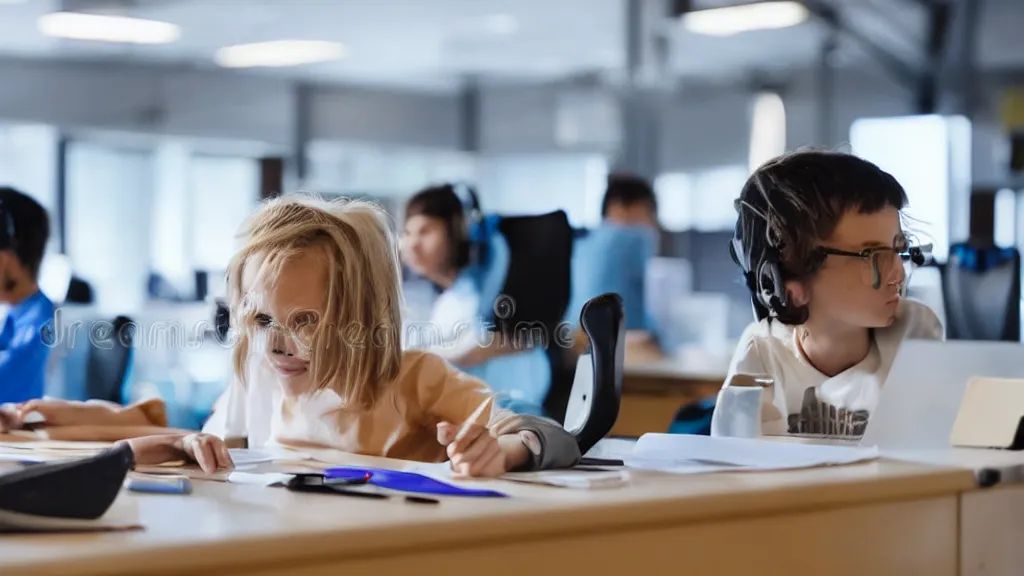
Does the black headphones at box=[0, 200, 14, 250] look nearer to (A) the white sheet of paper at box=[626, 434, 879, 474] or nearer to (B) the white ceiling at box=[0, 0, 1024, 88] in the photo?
(A) the white sheet of paper at box=[626, 434, 879, 474]

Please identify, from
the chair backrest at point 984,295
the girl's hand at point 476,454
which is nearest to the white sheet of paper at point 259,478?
the girl's hand at point 476,454

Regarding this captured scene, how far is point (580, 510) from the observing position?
0.83 metres

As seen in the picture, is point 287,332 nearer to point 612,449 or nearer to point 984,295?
point 612,449

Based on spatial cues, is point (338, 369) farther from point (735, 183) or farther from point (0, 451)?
point (735, 183)

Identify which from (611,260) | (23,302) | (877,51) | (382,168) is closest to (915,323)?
(23,302)

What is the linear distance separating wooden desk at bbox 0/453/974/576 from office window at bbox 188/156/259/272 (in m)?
9.01

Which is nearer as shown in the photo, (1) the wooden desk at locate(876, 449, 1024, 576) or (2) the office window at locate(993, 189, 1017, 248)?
(1) the wooden desk at locate(876, 449, 1024, 576)

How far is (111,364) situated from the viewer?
3184 millimetres

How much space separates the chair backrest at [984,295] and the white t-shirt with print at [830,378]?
64.3 inches

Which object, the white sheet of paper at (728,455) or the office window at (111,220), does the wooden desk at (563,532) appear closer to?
the white sheet of paper at (728,455)

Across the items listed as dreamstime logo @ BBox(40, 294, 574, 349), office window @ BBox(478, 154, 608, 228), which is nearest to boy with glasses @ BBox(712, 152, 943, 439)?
dreamstime logo @ BBox(40, 294, 574, 349)

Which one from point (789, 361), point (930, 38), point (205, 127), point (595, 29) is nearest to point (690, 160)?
point (595, 29)

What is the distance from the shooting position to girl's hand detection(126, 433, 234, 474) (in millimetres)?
1167

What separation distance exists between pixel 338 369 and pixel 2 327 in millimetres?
1545
